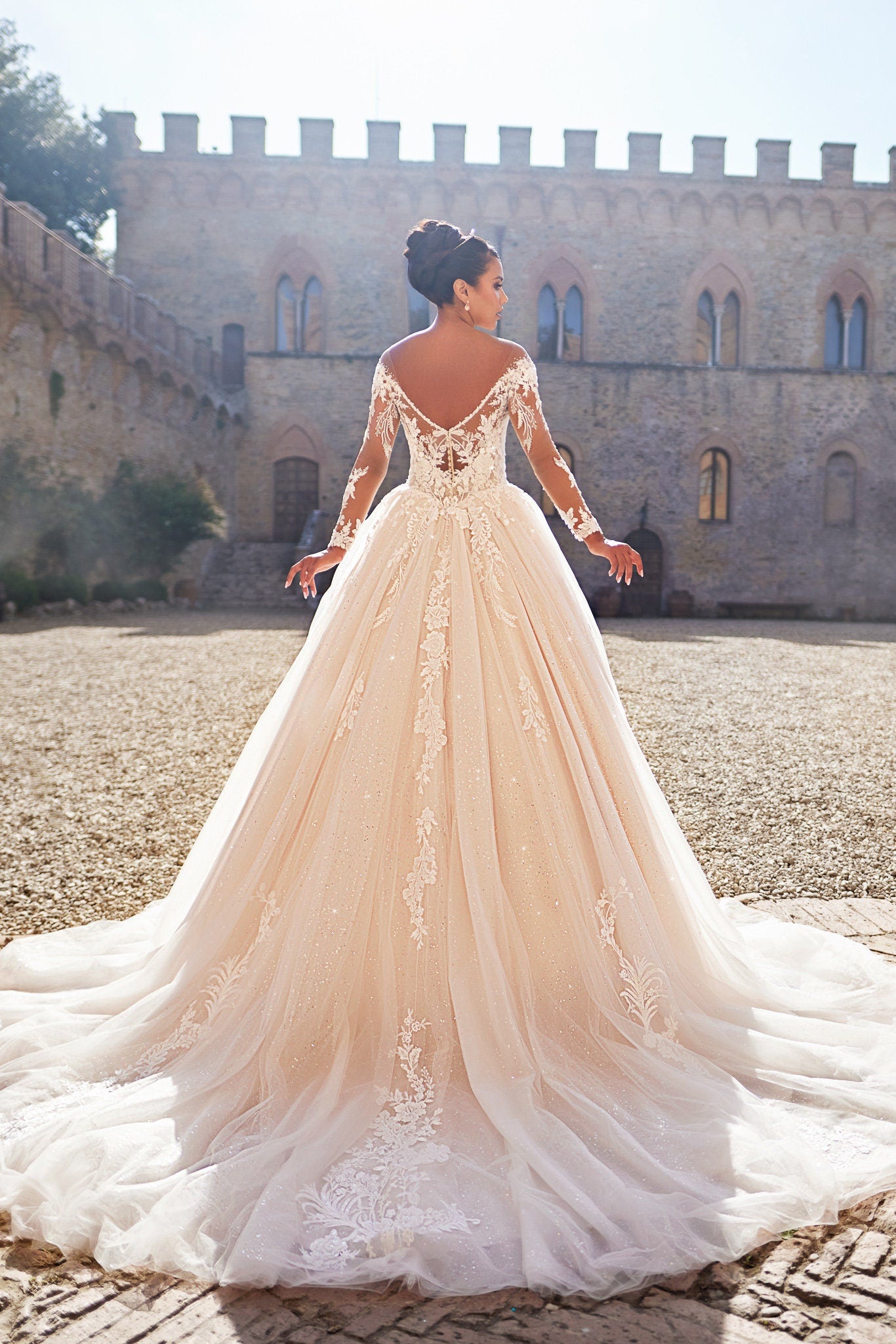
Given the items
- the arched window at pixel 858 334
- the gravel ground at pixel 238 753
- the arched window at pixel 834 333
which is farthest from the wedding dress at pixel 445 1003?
the arched window at pixel 858 334

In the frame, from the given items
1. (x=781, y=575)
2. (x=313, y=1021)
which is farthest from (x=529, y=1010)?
(x=781, y=575)

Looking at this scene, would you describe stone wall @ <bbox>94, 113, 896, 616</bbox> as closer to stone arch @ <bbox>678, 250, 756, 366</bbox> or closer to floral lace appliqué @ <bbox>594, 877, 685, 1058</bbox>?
stone arch @ <bbox>678, 250, 756, 366</bbox>

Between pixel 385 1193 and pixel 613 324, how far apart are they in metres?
23.5

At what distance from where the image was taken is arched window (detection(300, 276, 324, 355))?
22.7 meters

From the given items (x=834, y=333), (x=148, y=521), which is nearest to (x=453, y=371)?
(x=148, y=521)

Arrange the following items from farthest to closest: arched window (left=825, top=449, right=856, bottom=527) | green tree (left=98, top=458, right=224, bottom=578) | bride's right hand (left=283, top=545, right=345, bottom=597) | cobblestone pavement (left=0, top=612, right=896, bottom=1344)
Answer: arched window (left=825, top=449, right=856, bottom=527), green tree (left=98, top=458, right=224, bottom=578), bride's right hand (left=283, top=545, right=345, bottom=597), cobblestone pavement (left=0, top=612, right=896, bottom=1344)

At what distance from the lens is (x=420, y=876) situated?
2094 mm

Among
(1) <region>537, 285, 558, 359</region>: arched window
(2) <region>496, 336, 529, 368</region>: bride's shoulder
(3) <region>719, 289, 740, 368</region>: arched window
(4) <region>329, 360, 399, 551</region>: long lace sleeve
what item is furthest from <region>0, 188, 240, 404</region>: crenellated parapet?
(2) <region>496, 336, 529, 368</region>: bride's shoulder

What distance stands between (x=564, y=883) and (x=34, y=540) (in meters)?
14.2

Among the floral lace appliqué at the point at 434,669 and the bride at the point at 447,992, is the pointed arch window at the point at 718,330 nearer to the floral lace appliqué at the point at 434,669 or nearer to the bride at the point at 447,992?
the bride at the point at 447,992

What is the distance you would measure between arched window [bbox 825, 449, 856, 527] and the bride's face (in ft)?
69.1

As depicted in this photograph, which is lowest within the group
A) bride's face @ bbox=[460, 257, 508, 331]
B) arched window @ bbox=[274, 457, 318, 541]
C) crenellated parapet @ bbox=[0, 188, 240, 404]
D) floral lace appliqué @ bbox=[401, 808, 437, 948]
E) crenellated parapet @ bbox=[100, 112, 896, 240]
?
floral lace appliqué @ bbox=[401, 808, 437, 948]

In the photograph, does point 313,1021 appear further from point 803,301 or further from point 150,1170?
point 803,301

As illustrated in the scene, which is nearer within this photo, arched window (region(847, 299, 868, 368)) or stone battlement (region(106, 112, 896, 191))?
stone battlement (region(106, 112, 896, 191))
